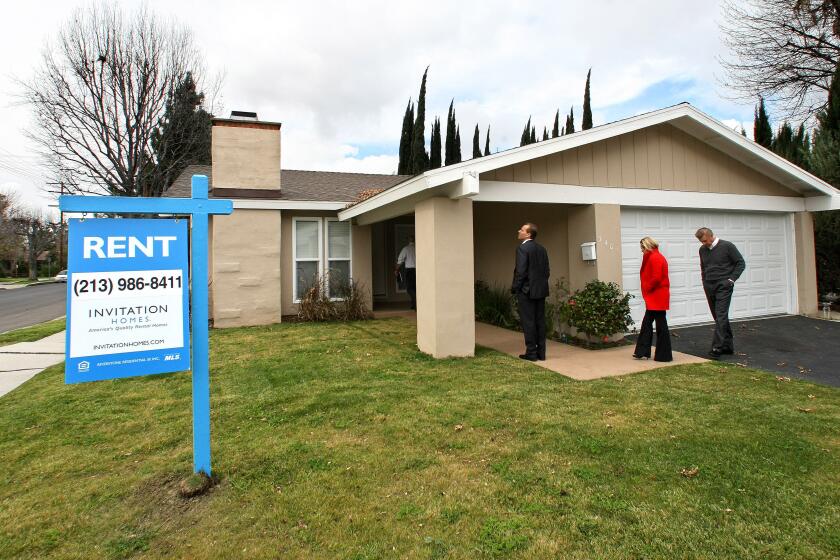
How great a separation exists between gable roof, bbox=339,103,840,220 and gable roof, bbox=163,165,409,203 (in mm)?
1353

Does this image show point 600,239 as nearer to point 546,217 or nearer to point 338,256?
point 546,217

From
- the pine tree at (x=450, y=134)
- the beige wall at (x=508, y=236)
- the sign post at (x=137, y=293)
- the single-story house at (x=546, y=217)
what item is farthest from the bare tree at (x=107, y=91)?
the sign post at (x=137, y=293)

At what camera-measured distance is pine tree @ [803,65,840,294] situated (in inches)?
390

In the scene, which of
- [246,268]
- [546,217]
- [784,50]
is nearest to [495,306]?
[546,217]

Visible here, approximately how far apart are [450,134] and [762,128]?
609 inches

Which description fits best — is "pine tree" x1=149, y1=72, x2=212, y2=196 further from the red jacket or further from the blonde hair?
the red jacket

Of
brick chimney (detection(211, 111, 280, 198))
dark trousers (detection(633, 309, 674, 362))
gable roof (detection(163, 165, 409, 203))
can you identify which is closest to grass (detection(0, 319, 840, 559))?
dark trousers (detection(633, 309, 674, 362))

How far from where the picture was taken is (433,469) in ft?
10.1

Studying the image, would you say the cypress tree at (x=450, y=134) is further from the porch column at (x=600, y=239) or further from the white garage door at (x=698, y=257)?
the porch column at (x=600, y=239)

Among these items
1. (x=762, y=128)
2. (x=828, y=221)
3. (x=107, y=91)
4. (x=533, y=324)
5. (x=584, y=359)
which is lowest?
(x=584, y=359)

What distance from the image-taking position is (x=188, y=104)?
56.9 feet

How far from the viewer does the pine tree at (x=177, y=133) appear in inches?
663

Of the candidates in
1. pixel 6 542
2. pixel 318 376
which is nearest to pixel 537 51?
pixel 318 376

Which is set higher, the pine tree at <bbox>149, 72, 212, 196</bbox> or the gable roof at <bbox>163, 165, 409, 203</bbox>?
the pine tree at <bbox>149, 72, 212, 196</bbox>
